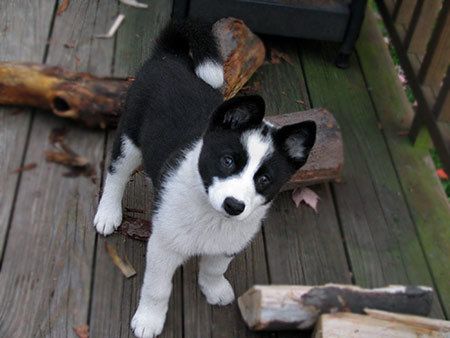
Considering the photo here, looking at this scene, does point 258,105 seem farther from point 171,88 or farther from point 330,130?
point 330,130

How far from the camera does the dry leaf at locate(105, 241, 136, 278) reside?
3037mm

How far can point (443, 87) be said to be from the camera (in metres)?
3.70

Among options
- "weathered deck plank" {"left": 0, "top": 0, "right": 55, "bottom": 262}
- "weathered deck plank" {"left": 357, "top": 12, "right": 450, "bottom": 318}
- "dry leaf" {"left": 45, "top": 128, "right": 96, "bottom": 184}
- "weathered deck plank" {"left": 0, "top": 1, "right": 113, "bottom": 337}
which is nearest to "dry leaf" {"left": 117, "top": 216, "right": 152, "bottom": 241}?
"weathered deck plank" {"left": 0, "top": 1, "right": 113, "bottom": 337}

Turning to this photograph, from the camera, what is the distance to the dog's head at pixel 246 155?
219 centimetres

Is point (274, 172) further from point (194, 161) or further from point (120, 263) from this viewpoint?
point (120, 263)

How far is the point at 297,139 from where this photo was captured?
2299 mm

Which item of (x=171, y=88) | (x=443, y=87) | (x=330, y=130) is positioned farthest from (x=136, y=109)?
(x=443, y=87)

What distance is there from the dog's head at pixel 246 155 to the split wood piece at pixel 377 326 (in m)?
0.62

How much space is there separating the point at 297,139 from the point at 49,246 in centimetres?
136

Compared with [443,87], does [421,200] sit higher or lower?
lower

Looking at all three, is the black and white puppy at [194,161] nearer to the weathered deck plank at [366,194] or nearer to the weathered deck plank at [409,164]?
the weathered deck plank at [366,194]

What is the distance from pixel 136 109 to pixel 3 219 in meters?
0.86

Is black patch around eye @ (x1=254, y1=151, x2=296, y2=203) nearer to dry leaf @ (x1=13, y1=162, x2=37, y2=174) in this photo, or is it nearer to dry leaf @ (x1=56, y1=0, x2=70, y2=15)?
dry leaf @ (x1=13, y1=162, x2=37, y2=174)

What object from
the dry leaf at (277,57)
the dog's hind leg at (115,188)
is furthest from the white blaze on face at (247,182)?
the dry leaf at (277,57)
